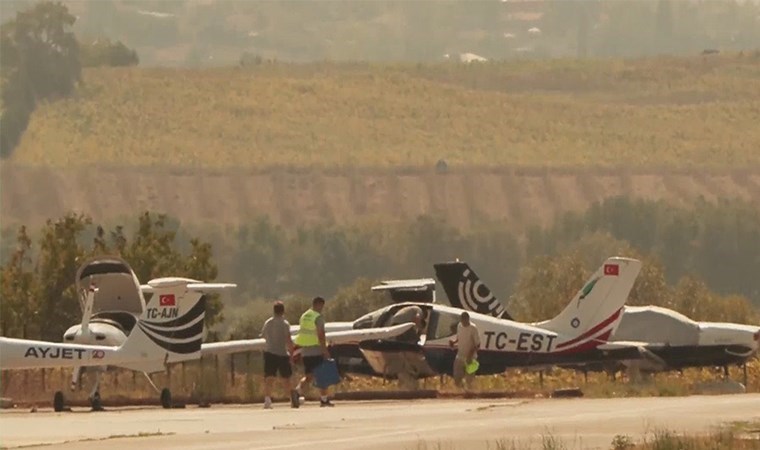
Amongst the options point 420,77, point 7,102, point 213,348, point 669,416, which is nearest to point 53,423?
point 669,416

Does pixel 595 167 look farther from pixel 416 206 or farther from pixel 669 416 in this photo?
pixel 669 416

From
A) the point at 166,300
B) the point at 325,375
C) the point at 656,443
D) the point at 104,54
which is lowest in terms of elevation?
the point at 656,443

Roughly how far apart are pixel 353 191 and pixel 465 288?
8153 centimetres

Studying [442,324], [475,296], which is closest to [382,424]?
[442,324]

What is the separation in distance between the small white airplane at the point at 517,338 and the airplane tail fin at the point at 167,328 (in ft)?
19.4

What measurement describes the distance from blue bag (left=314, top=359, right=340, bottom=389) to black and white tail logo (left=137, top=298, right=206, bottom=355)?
6.21 feet

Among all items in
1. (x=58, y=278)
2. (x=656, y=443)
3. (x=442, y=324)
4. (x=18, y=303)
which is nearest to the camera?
(x=656, y=443)

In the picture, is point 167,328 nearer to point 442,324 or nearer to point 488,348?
point 442,324

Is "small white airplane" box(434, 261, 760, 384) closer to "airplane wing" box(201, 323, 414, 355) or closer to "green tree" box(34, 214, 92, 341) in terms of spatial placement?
"airplane wing" box(201, 323, 414, 355)

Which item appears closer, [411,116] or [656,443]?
[656,443]

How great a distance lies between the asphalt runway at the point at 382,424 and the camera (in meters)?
25.2

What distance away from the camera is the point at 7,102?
167 m

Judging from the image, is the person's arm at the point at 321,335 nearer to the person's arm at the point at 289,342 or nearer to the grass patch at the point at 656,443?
the person's arm at the point at 289,342

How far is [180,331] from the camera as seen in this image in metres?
35.3
